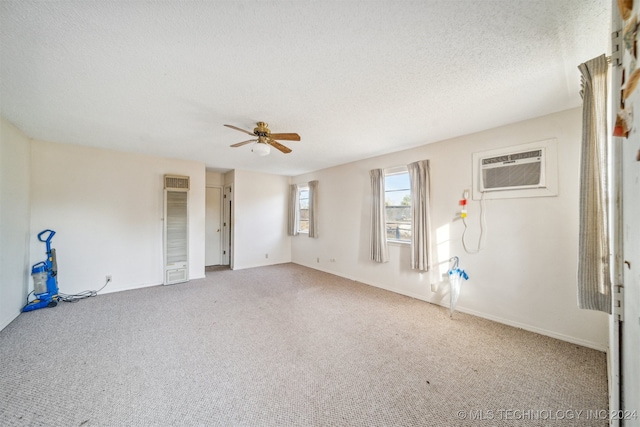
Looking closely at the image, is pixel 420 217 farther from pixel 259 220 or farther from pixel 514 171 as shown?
pixel 259 220

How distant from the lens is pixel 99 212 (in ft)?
12.2

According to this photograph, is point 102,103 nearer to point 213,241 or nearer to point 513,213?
point 213,241

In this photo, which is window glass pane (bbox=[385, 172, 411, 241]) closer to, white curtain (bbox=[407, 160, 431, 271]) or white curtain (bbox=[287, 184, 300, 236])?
white curtain (bbox=[407, 160, 431, 271])

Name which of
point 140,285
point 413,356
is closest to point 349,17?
point 413,356

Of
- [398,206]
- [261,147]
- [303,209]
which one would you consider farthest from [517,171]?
[303,209]

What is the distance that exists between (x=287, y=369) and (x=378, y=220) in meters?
2.75

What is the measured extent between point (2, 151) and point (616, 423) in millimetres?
5574

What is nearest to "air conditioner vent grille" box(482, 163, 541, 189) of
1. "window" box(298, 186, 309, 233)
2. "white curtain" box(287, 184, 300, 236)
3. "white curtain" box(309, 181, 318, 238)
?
"white curtain" box(309, 181, 318, 238)

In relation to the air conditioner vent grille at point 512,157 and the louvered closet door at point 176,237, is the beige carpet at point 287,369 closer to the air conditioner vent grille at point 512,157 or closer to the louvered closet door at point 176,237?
the louvered closet door at point 176,237

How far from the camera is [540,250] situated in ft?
8.02

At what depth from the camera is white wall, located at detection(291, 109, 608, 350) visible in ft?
7.49

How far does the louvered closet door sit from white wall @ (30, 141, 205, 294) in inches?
6.5

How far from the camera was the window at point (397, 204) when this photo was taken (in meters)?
3.80

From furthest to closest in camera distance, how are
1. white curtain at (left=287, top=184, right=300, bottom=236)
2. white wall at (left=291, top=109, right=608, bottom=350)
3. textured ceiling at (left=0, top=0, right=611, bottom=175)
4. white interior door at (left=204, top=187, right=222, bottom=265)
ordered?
white curtain at (left=287, top=184, right=300, bottom=236), white interior door at (left=204, top=187, right=222, bottom=265), white wall at (left=291, top=109, right=608, bottom=350), textured ceiling at (left=0, top=0, right=611, bottom=175)
